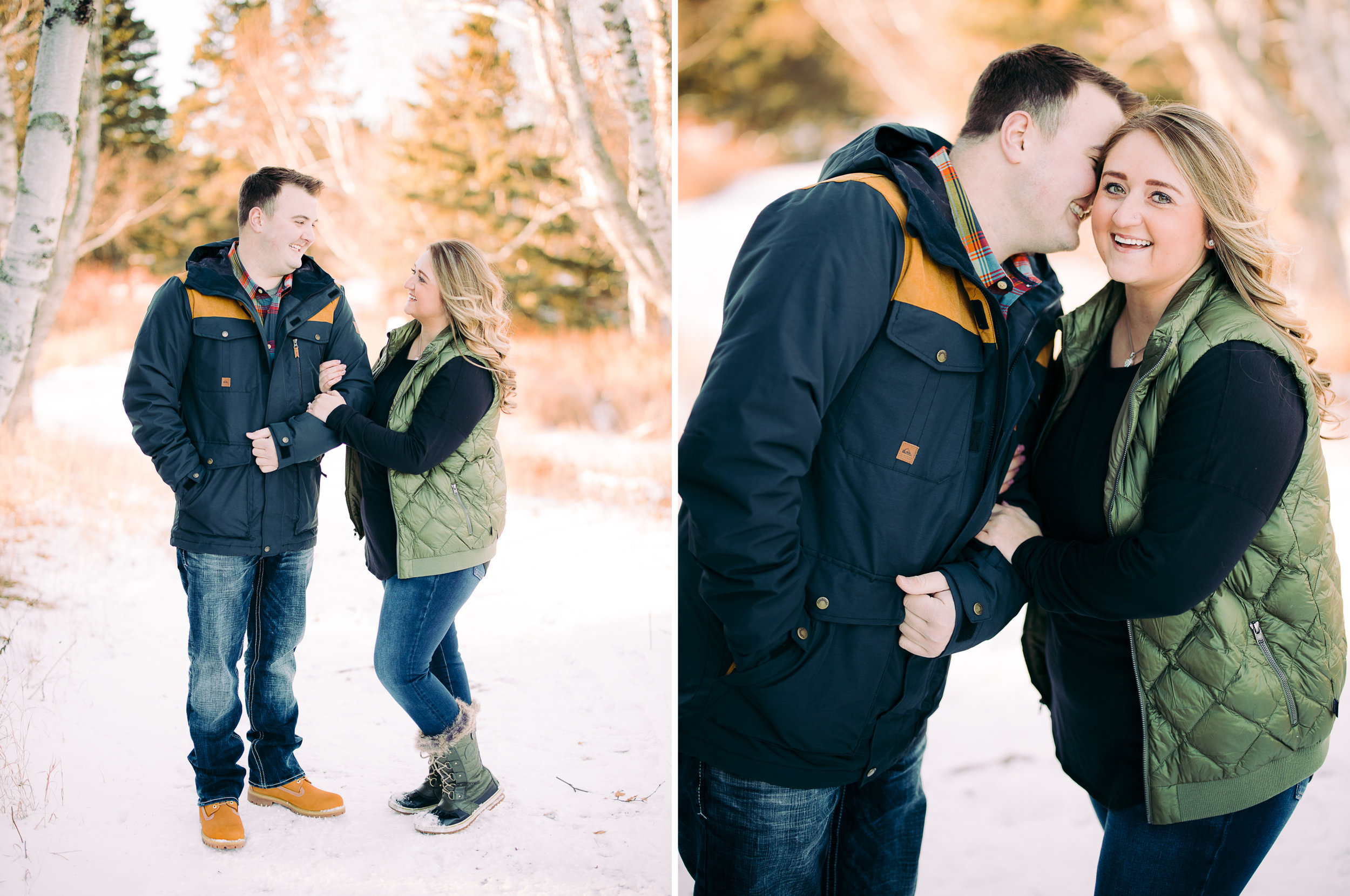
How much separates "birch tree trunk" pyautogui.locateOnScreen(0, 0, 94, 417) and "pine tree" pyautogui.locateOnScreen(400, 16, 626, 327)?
0.72 m

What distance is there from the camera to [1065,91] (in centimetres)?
155

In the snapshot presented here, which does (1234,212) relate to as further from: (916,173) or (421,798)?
(421,798)

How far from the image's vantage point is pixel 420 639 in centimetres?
201

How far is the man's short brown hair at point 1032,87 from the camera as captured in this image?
154 centimetres

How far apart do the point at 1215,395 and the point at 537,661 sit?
1487mm

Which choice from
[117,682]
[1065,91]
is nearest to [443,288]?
[117,682]

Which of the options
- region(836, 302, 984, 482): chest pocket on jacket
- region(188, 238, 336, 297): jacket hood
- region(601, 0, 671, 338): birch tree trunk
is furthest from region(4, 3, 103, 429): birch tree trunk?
region(836, 302, 984, 482): chest pocket on jacket

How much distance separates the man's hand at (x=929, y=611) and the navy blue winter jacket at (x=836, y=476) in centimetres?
2

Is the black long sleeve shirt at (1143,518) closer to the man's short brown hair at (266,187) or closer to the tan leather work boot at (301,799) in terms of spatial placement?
the tan leather work boot at (301,799)

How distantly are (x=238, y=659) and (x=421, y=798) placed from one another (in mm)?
512

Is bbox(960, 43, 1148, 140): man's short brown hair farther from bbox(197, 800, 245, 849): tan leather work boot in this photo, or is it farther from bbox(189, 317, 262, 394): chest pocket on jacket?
bbox(197, 800, 245, 849): tan leather work boot

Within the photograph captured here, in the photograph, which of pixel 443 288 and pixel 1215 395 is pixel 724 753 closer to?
pixel 1215 395

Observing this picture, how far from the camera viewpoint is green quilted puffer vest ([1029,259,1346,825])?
4.81 ft

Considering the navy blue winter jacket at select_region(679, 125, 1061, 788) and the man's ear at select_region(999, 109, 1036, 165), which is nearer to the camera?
the navy blue winter jacket at select_region(679, 125, 1061, 788)
